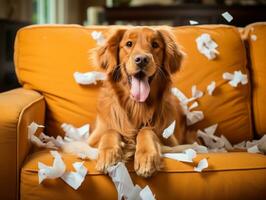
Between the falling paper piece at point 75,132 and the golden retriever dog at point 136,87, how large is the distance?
15cm

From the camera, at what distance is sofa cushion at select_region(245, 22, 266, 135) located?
79.8 inches

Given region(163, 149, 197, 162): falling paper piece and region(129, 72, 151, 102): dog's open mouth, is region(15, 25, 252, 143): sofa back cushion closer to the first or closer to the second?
region(129, 72, 151, 102): dog's open mouth

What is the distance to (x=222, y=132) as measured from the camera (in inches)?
79.0

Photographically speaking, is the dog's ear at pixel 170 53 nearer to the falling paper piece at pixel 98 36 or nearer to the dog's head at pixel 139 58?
the dog's head at pixel 139 58

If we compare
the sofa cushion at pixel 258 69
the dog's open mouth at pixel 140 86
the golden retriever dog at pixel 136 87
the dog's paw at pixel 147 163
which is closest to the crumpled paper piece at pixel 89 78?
the golden retriever dog at pixel 136 87

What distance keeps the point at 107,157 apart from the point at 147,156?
14 centimetres

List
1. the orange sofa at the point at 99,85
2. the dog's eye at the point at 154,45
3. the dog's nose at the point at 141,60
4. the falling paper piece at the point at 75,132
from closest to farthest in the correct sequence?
the dog's nose at the point at 141,60
the dog's eye at the point at 154,45
the falling paper piece at the point at 75,132
the orange sofa at the point at 99,85

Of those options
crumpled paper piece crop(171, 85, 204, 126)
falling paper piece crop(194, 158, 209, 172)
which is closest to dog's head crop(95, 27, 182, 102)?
Result: crumpled paper piece crop(171, 85, 204, 126)

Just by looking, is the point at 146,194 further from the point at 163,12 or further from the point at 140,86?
the point at 163,12

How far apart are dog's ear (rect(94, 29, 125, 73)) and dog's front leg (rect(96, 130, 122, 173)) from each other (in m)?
0.32

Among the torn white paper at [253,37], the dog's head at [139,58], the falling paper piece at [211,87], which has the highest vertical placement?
the torn white paper at [253,37]

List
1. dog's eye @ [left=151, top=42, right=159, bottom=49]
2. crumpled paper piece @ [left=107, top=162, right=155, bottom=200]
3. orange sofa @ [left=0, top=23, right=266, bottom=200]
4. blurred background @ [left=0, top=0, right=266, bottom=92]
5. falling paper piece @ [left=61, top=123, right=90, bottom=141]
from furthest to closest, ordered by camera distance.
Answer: blurred background @ [left=0, top=0, right=266, bottom=92] < orange sofa @ [left=0, top=23, right=266, bottom=200] < falling paper piece @ [left=61, top=123, right=90, bottom=141] < dog's eye @ [left=151, top=42, right=159, bottom=49] < crumpled paper piece @ [left=107, top=162, right=155, bottom=200]

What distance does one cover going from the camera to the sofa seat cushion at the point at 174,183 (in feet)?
4.42

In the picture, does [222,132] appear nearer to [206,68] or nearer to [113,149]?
[206,68]
